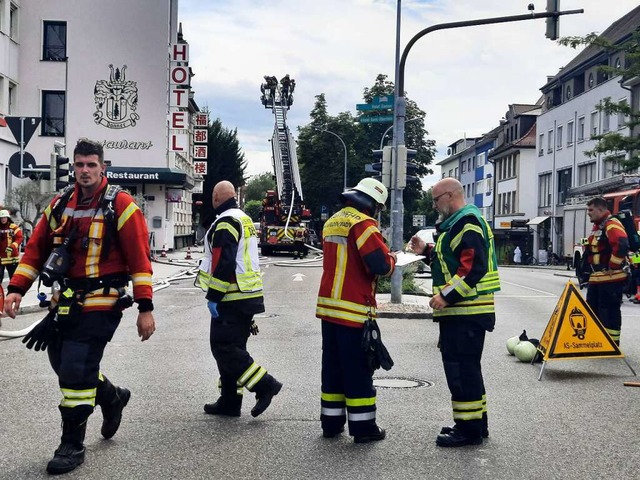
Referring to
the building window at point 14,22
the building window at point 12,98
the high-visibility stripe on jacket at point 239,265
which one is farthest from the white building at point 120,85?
the high-visibility stripe on jacket at point 239,265

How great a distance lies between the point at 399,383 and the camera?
8.34 metres

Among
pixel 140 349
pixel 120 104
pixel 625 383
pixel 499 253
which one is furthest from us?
pixel 499 253

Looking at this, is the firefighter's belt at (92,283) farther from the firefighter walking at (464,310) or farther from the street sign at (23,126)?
the street sign at (23,126)

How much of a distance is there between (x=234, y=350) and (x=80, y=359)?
1520 millimetres

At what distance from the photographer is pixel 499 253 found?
5991 centimetres

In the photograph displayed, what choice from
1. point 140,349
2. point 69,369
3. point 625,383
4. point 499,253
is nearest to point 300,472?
point 69,369

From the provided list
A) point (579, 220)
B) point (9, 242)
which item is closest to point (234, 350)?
point (9, 242)

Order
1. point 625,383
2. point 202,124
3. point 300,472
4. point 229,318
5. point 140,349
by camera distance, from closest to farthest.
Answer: point 300,472 < point 229,318 < point 625,383 < point 140,349 < point 202,124

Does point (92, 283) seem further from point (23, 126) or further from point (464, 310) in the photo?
point (23, 126)

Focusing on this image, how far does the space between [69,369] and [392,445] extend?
7.15ft

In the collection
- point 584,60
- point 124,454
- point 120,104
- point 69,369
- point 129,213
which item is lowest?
point 124,454

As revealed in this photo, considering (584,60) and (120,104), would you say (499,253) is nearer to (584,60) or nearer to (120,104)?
(584,60)

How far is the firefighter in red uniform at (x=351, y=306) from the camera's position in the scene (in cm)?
593

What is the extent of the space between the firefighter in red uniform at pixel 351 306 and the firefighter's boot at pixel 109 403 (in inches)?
54.9
